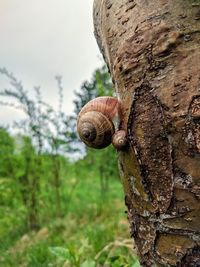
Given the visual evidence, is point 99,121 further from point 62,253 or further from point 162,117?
point 62,253

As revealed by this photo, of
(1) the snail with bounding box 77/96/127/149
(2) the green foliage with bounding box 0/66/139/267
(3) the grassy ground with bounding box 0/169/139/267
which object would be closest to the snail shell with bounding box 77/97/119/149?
(1) the snail with bounding box 77/96/127/149

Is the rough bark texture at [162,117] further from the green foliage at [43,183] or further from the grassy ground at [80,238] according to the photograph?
the green foliage at [43,183]

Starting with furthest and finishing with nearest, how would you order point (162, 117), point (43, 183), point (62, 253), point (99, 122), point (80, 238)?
point (43, 183) < point (80, 238) < point (62, 253) < point (99, 122) < point (162, 117)

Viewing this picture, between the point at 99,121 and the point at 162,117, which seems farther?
the point at 99,121

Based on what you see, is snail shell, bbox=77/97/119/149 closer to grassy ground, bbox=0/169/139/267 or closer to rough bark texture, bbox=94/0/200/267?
rough bark texture, bbox=94/0/200/267

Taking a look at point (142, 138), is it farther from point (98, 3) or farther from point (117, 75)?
point (98, 3)

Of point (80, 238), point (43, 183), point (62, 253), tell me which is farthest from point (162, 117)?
point (43, 183)

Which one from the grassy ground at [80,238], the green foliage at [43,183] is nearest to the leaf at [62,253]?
the grassy ground at [80,238]

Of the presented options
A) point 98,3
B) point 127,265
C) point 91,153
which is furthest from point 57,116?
point 98,3
